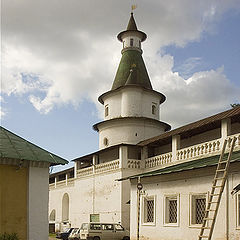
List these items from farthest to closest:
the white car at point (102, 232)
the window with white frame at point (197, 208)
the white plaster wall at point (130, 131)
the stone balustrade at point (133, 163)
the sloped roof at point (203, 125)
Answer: the white plaster wall at point (130, 131) < the stone balustrade at point (133, 163) < the white car at point (102, 232) < the sloped roof at point (203, 125) < the window with white frame at point (197, 208)

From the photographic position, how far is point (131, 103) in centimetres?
3234

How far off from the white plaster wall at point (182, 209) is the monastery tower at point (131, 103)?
1010cm

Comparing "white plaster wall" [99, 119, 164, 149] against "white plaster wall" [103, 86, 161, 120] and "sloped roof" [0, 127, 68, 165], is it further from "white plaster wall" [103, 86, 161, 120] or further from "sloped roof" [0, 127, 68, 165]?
"sloped roof" [0, 127, 68, 165]

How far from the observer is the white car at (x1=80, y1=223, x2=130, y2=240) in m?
22.8

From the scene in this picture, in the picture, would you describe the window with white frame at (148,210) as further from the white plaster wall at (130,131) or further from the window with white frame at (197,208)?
the white plaster wall at (130,131)

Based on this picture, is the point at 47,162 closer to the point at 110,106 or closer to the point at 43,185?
the point at 43,185

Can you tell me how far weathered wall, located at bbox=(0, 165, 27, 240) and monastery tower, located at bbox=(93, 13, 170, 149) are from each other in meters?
19.3

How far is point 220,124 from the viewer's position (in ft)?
71.5

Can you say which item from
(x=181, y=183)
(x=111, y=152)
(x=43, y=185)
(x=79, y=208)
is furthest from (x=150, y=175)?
(x=79, y=208)

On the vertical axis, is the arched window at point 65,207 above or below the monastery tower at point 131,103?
below

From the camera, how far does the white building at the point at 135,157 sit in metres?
19.1

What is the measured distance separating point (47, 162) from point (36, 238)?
2087 mm

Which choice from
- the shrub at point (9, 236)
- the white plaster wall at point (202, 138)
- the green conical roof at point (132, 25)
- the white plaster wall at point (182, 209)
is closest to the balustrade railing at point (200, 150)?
the white plaster wall at point (202, 138)

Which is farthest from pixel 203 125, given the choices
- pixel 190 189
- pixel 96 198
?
pixel 96 198
